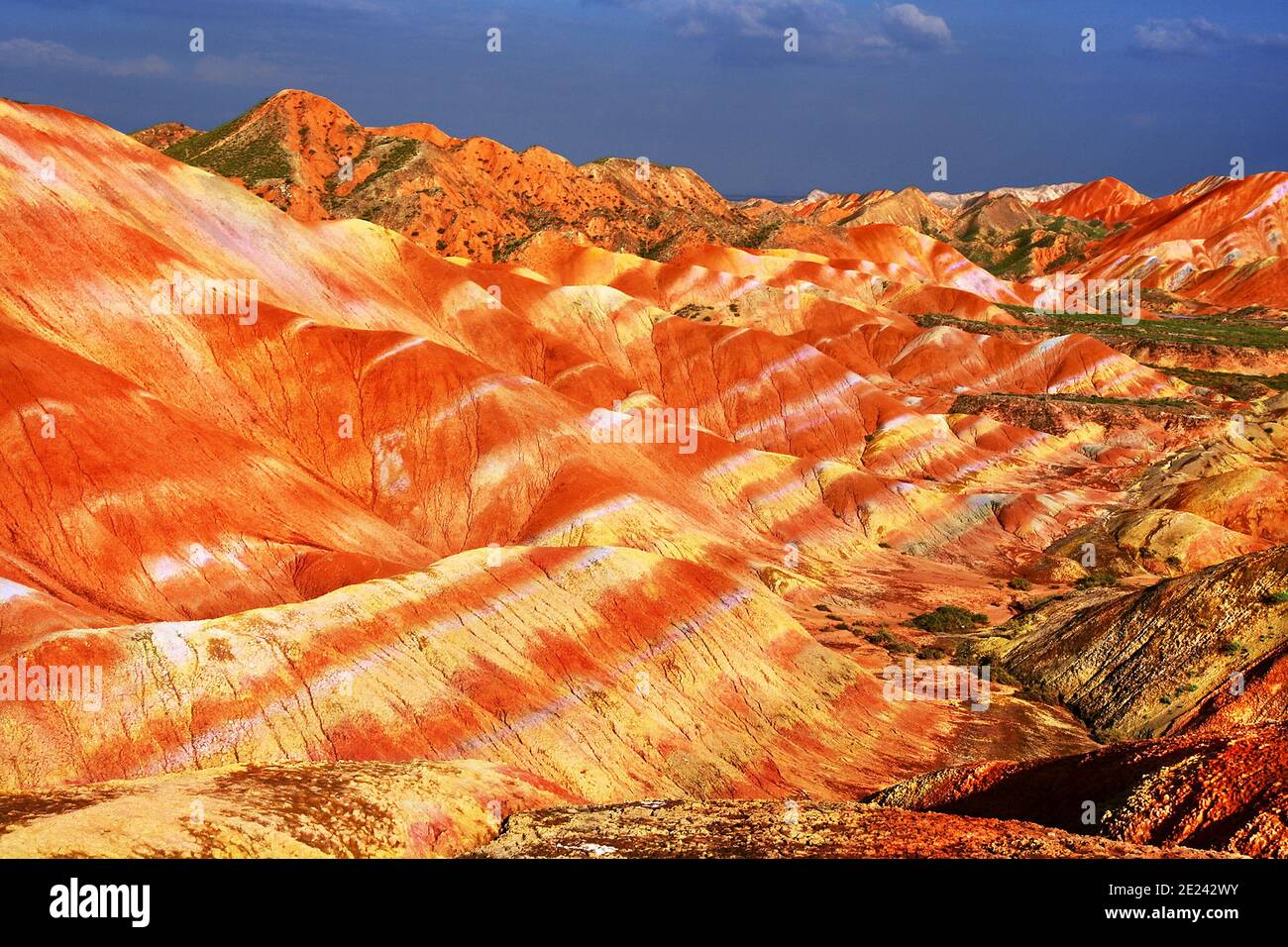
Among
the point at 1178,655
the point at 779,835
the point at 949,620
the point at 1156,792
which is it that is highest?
the point at 1156,792

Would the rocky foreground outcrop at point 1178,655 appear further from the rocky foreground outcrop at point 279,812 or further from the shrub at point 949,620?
the rocky foreground outcrop at point 279,812

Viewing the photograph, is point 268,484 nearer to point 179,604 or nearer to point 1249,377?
point 179,604

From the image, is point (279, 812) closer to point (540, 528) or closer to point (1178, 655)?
point (1178, 655)

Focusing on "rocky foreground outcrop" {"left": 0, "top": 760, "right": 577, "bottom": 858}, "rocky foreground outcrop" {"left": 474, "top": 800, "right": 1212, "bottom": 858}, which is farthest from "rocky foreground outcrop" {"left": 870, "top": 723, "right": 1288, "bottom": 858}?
"rocky foreground outcrop" {"left": 0, "top": 760, "right": 577, "bottom": 858}

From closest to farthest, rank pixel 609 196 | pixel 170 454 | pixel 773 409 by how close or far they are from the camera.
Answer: pixel 170 454 < pixel 773 409 < pixel 609 196

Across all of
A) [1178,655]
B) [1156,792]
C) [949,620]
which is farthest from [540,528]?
[1156,792]

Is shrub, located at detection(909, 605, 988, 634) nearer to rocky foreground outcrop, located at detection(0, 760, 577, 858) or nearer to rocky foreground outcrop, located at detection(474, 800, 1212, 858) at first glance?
rocky foreground outcrop, located at detection(474, 800, 1212, 858)
